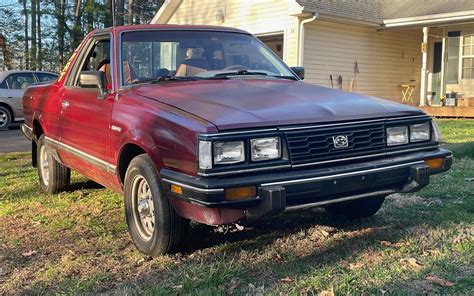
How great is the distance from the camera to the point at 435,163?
388 centimetres

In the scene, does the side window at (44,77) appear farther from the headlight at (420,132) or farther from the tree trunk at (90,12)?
the tree trunk at (90,12)

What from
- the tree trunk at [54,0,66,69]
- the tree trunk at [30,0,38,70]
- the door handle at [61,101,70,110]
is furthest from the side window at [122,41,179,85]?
the tree trunk at [30,0,38,70]

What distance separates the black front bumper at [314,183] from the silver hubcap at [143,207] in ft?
1.41

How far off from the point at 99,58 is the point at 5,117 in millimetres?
10373

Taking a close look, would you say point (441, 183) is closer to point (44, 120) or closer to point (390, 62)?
point (44, 120)

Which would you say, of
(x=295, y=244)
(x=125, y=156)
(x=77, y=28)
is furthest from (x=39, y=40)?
(x=295, y=244)

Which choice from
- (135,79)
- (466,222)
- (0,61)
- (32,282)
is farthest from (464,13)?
(0,61)

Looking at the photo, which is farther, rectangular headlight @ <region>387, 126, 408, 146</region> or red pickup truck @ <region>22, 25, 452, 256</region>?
rectangular headlight @ <region>387, 126, 408, 146</region>

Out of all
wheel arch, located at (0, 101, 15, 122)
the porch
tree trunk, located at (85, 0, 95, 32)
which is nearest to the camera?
wheel arch, located at (0, 101, 15, 122)

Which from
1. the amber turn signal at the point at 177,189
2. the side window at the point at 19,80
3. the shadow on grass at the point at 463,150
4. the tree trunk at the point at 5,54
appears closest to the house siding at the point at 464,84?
the shadow on grass at the point at 463,150

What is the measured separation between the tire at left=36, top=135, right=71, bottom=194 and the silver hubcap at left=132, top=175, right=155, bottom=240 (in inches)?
92.6

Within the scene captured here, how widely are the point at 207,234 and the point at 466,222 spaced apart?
2.24 m

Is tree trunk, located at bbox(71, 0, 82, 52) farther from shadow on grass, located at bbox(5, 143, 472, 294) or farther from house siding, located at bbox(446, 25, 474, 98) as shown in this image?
shadow on grass, located at bbox(5, 143, 472, 294)

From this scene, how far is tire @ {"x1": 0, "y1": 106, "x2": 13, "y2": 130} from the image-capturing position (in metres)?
14.3
